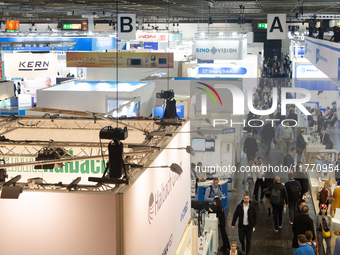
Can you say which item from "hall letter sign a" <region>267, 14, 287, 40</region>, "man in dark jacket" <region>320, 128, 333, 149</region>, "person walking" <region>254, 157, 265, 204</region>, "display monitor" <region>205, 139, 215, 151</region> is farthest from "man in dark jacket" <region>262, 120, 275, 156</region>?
"hall letter sign a" <region>267, 14, 287, 40</region>

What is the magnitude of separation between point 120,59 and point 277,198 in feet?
21.0

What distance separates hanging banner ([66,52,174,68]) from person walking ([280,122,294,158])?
3527 mm

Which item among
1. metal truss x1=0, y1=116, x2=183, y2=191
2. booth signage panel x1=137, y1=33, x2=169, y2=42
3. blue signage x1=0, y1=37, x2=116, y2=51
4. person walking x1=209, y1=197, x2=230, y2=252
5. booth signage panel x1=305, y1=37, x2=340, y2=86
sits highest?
booth signage panel x1=137, y1=33, x2=169, y2=42

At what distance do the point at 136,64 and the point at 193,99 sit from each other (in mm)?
2179

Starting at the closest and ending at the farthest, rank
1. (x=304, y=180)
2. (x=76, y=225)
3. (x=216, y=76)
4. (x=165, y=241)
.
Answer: (x=76, y=225) → (x=165, y=241) → (x=304, y=180) → (x=216, y=76)

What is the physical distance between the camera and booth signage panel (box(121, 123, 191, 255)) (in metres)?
3.27

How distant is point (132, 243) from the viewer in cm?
324

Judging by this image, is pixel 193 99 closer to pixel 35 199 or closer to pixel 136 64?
pixel 136 64

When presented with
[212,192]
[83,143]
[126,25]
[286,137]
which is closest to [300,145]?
[286,137]

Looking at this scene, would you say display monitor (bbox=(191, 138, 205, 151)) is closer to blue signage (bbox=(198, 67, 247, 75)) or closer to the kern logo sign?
blue signage (bbox=(198, 67, 247, 75))

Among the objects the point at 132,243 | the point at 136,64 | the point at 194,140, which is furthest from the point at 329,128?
the point at 132,243

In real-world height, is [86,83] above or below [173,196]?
above

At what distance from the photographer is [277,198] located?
26.0 ft

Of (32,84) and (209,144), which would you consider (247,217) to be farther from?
(32,84)
